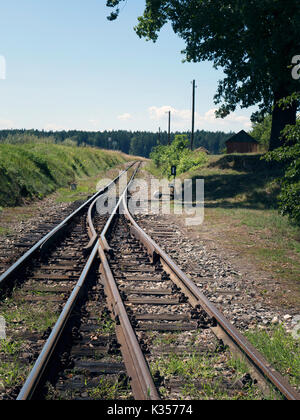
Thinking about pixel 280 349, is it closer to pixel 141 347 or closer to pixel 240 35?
pixel 141 347

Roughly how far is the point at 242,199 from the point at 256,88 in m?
7.73

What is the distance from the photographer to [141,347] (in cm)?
388

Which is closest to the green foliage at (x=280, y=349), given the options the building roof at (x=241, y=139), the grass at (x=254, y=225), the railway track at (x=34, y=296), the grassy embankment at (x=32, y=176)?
the grass at (x=254, y=225)

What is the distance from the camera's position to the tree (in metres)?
14.8

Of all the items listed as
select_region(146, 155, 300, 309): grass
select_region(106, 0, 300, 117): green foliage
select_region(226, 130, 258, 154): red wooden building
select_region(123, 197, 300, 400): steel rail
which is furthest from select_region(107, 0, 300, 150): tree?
select_region(226, 130, 258, 154): red wooden building

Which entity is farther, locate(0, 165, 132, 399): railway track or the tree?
the tree

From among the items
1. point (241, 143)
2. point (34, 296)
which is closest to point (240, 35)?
point (34, 296)

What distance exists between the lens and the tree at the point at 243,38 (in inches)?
583

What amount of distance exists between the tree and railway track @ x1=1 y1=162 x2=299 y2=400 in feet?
41.6

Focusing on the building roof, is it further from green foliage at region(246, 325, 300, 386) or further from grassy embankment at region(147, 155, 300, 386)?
green foliage at region(246, 325, 300, 386)

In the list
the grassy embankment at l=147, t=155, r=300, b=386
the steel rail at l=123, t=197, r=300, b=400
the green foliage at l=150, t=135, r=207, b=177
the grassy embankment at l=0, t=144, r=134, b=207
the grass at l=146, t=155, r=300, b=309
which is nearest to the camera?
the steel rail at l=123, t=197, r=300, b=400
